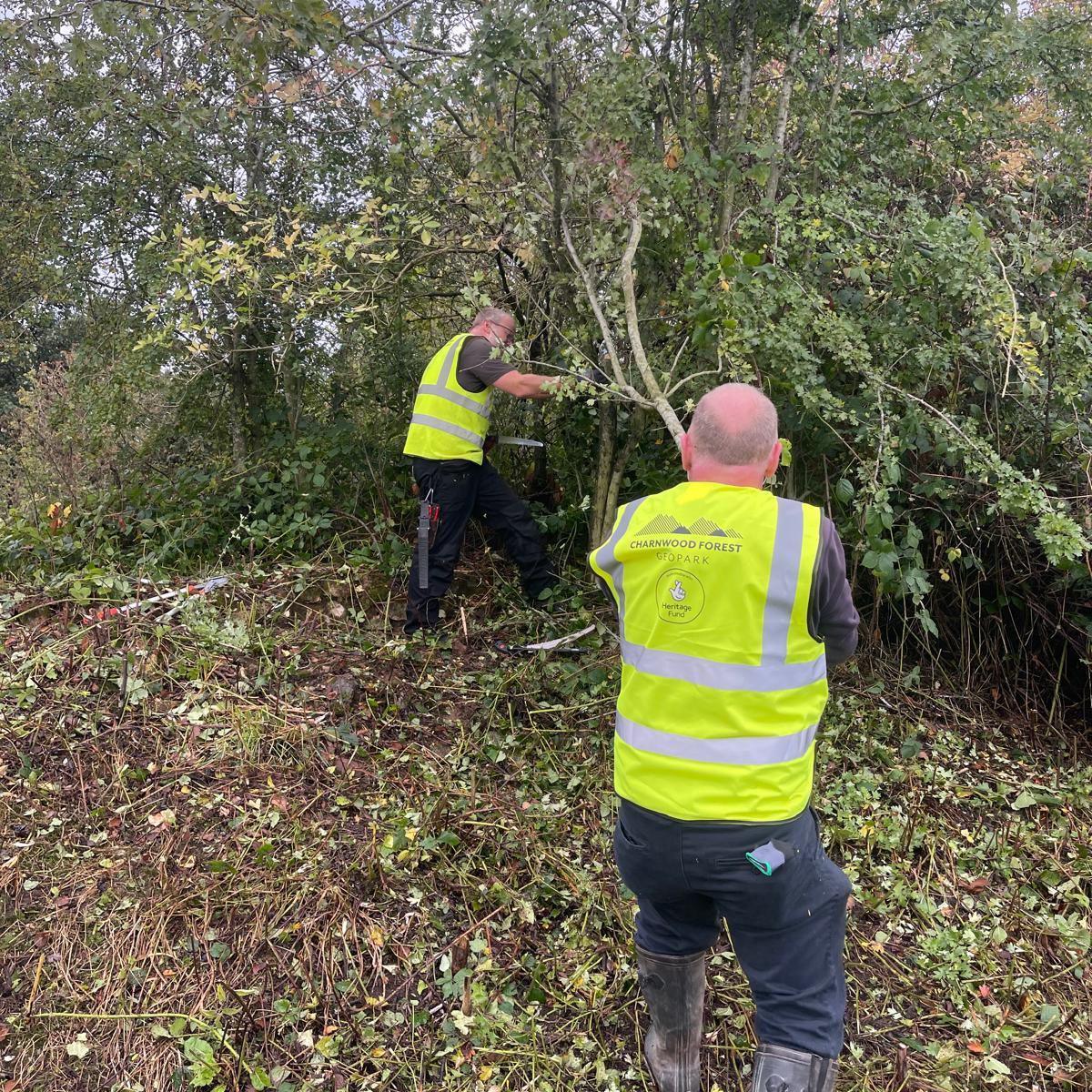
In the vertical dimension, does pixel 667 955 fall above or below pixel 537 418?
below

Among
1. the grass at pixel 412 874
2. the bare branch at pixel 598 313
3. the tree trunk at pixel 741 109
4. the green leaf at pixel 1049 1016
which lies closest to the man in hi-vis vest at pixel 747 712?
the grass at pixel 412 874

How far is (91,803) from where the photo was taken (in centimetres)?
332

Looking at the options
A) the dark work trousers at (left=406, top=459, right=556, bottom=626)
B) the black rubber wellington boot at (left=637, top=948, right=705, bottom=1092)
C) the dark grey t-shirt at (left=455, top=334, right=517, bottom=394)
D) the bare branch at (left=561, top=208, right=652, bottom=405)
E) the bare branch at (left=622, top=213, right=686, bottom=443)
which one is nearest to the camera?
the black rubber wellington boot at (left=637, top=948, right=705, bottom=1092)

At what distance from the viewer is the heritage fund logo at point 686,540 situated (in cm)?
191

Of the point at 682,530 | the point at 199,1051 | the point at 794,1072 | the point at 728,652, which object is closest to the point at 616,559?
the point at 682,530

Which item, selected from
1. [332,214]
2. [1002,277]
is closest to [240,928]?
[1002,277]

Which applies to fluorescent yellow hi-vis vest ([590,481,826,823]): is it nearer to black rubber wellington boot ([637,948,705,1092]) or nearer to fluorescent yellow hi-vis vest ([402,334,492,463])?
black rubber wellington boot ([637,948,705,1092])

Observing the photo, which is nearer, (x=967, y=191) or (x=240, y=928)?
(x=240, y=928)

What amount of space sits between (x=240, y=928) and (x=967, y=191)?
4.57 meters

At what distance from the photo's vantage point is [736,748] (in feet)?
6.36

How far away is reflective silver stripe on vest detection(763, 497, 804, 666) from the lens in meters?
1.89

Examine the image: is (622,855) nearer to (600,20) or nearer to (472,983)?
(472,983)

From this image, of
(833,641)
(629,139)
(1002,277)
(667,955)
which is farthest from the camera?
(629,139)

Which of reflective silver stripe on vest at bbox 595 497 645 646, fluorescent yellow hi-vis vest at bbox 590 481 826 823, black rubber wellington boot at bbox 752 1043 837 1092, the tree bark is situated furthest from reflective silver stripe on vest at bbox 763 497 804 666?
the tree bark
